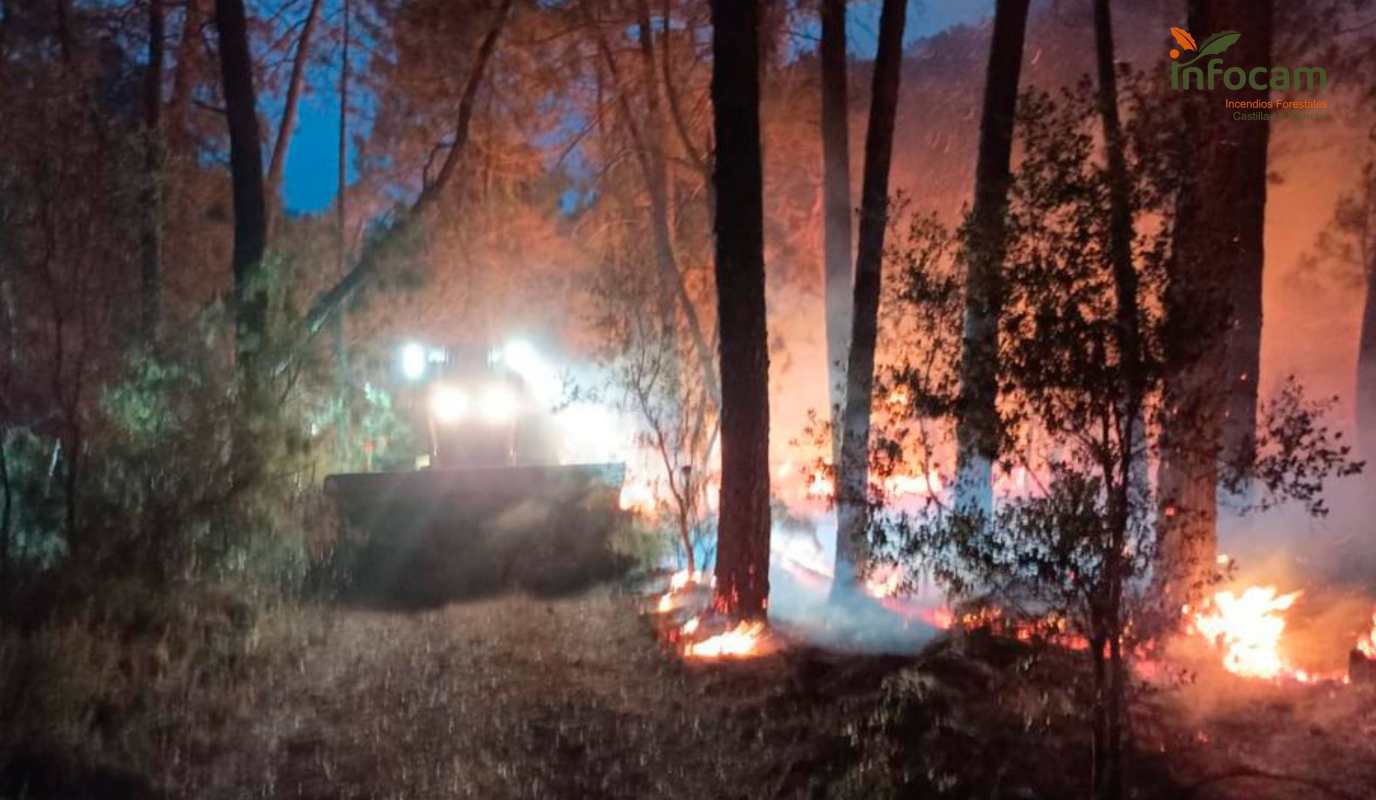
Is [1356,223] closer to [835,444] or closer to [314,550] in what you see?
[835,444]

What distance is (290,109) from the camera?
61.7 feet

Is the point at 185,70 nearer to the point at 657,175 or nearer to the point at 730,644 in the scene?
the point at 657,175

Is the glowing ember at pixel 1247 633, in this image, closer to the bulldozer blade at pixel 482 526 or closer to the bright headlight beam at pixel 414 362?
the bulldozer blade at pixel 482 526

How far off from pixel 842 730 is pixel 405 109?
15.1 m

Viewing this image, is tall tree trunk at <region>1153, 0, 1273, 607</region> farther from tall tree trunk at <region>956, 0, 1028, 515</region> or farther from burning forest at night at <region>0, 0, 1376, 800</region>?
tall tree trunk at <region>956, 0, 1028, 515</region>

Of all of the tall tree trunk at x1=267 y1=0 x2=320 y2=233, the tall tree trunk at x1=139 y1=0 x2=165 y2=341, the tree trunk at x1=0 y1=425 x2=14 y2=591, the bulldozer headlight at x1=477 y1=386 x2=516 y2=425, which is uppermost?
the tall tree trunk at x1=267 y1=0 x2=320 y2=233

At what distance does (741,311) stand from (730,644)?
10.9ft

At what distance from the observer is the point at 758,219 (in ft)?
36.0

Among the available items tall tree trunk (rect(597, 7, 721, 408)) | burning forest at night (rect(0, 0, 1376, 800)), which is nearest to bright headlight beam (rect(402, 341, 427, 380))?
burning forest at night (rect(0, 0, 1376, 800))

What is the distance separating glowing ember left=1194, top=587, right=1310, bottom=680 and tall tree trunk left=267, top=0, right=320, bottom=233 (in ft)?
50.2

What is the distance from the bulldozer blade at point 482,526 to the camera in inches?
601

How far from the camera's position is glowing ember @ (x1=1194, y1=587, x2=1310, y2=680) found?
8.84m

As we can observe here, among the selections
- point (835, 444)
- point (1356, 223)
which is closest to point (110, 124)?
point (835, 444)

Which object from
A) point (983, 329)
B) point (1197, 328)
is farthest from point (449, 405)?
point (1197, 328)
